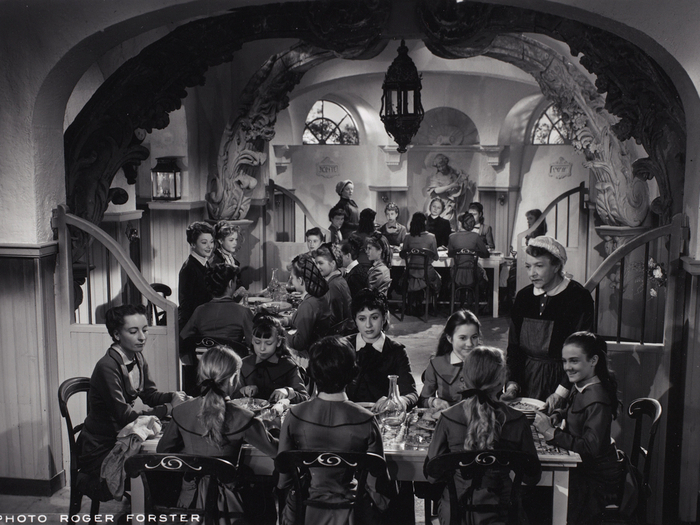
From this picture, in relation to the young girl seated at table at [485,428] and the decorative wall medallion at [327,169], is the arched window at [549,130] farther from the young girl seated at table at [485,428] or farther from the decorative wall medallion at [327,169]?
the young girl seated at table at [485,428]

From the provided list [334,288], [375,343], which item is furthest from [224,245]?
[375,343]

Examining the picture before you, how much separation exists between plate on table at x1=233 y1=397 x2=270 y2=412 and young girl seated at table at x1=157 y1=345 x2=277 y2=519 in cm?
59

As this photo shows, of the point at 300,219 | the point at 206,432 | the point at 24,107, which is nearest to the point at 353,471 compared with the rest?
the point at 206,432

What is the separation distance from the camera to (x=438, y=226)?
11.8 meters

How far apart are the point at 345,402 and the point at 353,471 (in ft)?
0.94

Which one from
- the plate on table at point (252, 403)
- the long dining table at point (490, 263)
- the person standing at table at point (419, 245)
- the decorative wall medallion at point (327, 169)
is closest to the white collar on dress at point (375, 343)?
the plate on table at point (252, 403)

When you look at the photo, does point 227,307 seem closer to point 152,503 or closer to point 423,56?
point 152,503

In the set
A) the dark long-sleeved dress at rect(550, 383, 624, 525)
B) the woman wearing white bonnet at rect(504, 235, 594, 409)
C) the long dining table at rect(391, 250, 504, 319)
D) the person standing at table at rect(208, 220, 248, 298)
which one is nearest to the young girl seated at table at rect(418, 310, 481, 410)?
the woman wearing white bonnet at rect(504, 235, 594, 409)

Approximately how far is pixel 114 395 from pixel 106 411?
0.11m

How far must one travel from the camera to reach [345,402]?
10.9 ft

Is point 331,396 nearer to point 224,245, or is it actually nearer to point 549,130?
point 224,245

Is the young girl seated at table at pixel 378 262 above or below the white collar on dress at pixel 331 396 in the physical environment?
above

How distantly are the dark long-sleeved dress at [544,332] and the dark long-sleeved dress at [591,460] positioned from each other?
81cm

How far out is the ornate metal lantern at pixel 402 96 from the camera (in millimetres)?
6223
